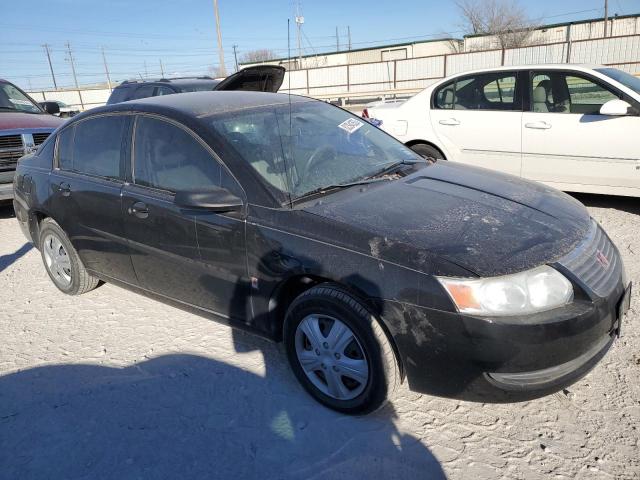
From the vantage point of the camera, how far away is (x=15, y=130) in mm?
6766

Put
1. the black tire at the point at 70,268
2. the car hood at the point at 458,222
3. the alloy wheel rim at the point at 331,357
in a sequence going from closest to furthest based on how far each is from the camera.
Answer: the car hood at the point at 458,222 < the alloy wheel rim at the point at 331,357 < the black tire at the point at 70,268

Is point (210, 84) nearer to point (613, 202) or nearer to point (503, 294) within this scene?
point (613, 202)

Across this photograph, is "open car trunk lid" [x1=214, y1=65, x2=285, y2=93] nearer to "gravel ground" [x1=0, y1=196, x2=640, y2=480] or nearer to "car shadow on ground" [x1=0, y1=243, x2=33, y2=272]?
"car shadow on ground" [x1=0, y1=243, x2=33, y2=272]

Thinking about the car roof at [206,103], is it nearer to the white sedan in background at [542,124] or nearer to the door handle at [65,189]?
the door handle at [65,189]

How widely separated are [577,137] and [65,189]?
508cm

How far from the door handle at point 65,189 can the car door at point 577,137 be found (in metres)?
4.72

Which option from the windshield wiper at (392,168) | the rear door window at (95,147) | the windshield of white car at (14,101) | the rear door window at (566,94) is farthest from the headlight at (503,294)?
the windshield of white car at (14,101)

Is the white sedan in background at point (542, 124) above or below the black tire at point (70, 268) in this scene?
above

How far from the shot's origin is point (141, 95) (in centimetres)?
953

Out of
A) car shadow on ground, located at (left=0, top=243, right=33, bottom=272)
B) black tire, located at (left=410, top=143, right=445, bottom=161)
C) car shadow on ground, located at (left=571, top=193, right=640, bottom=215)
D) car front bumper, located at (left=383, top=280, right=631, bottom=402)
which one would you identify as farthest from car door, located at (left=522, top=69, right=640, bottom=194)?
car shadow on ground, located at (left=0, top=243, right=33, bottom=272)

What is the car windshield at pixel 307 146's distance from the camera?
9.57 ft

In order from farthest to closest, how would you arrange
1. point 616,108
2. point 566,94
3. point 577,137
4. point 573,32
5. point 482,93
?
point 573,32 → point 482,93 → point 566,94 → point 577,137 → point 616,108

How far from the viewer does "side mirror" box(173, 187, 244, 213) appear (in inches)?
105

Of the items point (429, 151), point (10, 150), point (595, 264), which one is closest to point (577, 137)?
point (429, 151)
